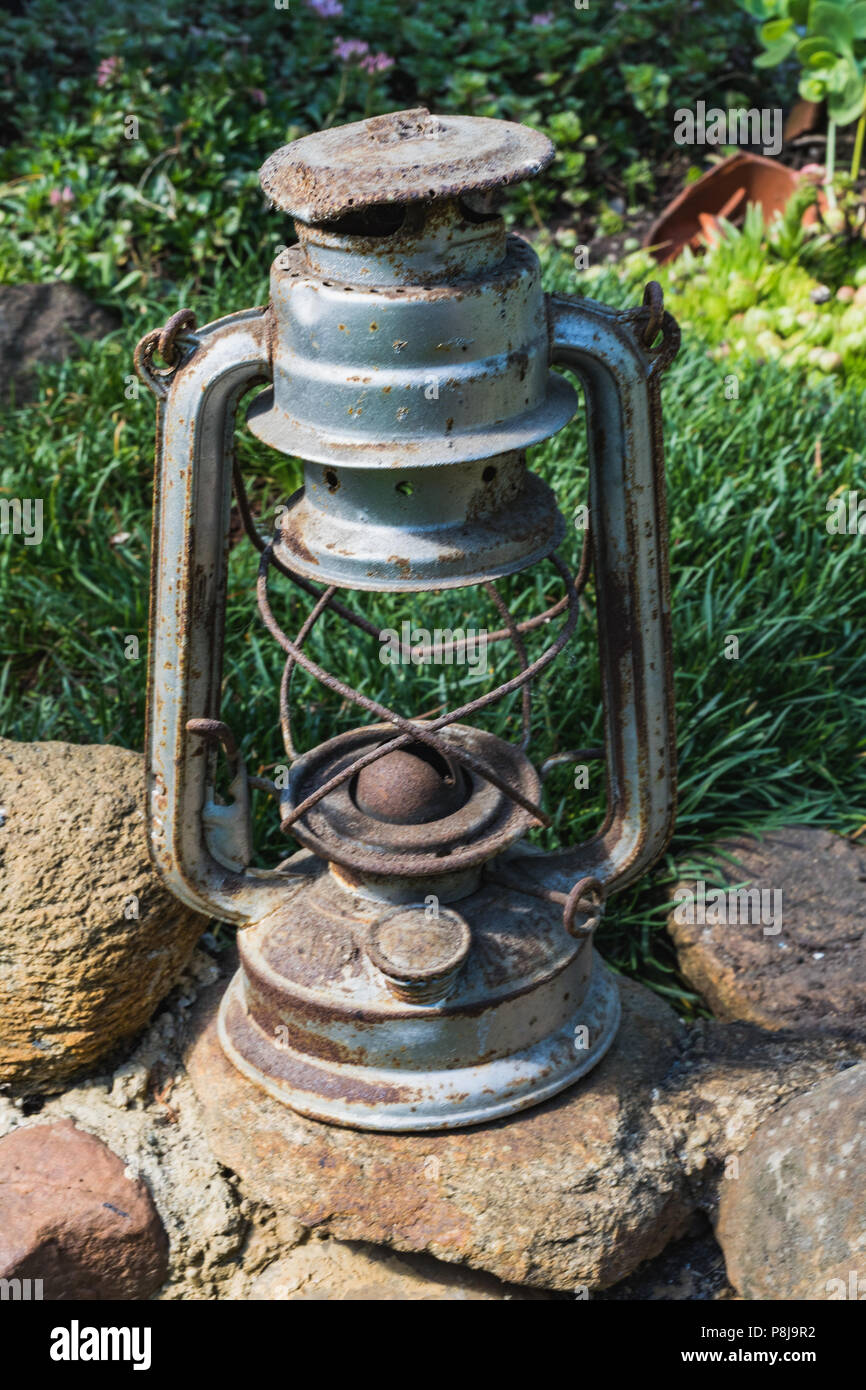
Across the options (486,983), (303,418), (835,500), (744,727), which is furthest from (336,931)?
(835,500)

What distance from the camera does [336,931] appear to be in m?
2.39

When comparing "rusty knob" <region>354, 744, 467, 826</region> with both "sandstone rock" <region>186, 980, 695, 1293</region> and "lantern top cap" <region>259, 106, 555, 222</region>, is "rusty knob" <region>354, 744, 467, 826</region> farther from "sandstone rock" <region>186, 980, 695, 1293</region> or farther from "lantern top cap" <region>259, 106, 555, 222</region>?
"lantern top cap" <region>259, 106, 555, 222</region>

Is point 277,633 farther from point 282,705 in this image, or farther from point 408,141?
point 408,141

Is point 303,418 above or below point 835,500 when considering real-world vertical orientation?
above

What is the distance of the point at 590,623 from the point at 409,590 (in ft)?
4.78

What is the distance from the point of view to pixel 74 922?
2.47m

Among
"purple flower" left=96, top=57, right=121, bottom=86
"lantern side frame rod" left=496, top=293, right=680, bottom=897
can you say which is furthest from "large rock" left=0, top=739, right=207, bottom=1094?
"purple flower" left=96, top=57, right=121, bottom=86

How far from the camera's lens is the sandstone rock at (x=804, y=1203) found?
82.4 inches

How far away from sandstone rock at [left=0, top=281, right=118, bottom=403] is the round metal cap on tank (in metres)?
2.64

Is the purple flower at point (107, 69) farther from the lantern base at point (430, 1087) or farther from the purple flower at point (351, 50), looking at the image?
the lantern base at point (430, 1087)

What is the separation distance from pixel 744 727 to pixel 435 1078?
117 centimetres

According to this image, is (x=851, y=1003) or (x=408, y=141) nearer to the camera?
(x=408, y=141)

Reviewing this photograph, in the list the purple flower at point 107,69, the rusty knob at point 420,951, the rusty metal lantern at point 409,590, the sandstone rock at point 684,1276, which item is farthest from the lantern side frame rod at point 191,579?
the purple flower at point 107,69

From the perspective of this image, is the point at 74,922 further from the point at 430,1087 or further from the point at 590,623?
the point at 590,623
